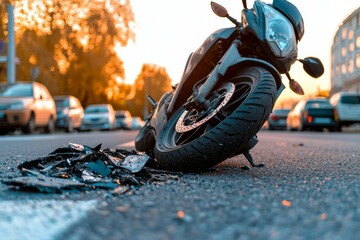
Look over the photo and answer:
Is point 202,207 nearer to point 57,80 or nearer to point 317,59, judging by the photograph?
point 317,59

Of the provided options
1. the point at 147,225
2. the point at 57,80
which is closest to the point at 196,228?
the point at 147,225

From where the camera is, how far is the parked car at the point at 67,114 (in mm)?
19766

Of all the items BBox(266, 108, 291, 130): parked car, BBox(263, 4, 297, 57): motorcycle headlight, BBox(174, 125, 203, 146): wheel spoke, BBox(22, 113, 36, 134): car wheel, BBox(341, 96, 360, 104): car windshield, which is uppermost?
BBox(263, 4, 297, 57): motorcycle headlight

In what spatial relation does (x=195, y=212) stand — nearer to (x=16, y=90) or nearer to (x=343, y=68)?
(x=16, y=90)

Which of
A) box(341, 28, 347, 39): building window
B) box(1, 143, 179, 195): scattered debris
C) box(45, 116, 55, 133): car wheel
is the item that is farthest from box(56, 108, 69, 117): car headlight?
box(341, 28, 347, 39): building window

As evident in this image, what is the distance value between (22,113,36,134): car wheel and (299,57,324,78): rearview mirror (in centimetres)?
1128

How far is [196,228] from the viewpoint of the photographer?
1.61 metres

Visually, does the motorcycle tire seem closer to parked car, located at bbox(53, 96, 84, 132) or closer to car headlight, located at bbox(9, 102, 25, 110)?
car headlight, located at bbox(9, 102, 25, 110)

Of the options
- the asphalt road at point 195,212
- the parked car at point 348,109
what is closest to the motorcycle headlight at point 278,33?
the asphalt road at point 195,212

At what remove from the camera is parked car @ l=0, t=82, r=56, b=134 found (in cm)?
1337

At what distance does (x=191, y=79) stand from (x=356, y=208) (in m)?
2.32

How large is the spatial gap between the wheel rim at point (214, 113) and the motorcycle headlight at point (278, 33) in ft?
1.10

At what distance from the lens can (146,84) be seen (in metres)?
86.2

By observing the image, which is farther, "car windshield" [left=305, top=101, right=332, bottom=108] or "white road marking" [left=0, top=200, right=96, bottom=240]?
"car windshield" [left=305, top=101, right=332, bottom=108]
